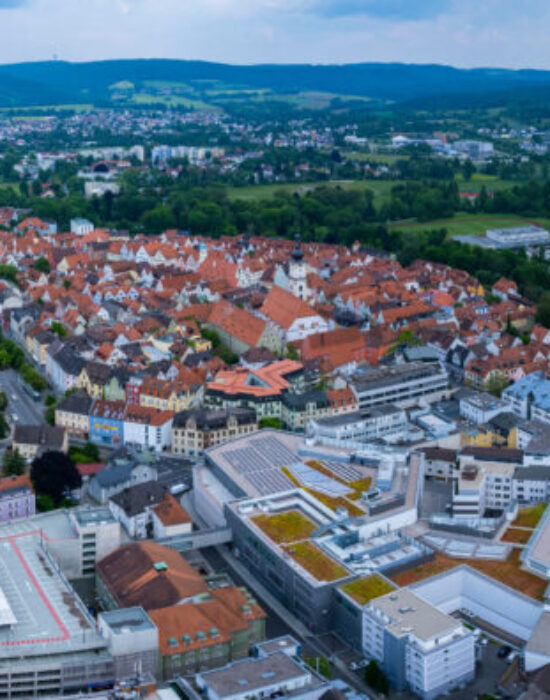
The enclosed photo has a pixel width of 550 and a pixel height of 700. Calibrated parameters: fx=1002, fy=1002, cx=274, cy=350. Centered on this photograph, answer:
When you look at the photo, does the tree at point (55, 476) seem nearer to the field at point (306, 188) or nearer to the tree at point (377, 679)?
the tree at point (377, 679)

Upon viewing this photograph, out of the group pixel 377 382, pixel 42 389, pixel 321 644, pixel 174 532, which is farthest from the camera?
pixel 42 389

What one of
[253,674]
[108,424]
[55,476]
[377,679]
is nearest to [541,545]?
[377,679]

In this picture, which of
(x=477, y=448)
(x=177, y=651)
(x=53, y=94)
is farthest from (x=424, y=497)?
(x=53, y=94)

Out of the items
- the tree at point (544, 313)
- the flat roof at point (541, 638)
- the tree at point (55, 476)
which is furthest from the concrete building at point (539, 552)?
the tree at point (544, 313)

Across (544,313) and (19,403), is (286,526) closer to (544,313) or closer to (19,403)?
(19,403)

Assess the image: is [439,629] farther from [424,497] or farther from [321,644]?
[424,497]
